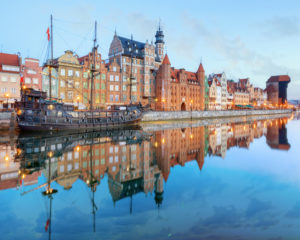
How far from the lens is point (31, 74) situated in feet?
173

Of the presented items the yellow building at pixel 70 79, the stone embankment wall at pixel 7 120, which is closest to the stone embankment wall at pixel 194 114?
the yellow building at pixel 70 79

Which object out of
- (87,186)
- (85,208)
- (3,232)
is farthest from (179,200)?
(3,232)

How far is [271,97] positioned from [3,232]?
181 metres

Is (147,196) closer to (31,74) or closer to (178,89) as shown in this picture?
(31,74)

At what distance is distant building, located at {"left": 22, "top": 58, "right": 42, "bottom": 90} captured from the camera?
2050 inches

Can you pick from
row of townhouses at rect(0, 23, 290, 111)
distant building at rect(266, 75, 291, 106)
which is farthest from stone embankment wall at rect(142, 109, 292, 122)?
distant building at rect(266, 75, 291, 106)

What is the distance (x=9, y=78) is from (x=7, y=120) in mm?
19267

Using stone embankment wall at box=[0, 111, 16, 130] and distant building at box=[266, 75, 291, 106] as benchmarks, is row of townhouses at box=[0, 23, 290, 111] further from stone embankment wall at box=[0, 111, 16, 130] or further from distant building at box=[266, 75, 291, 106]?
distant building at box=[266, 75, 291, 106]

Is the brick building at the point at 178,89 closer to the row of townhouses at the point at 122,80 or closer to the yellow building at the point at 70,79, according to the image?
the row of townhouses at the point at 122,80

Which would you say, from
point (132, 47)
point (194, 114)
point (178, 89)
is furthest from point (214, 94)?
point (132, 47)

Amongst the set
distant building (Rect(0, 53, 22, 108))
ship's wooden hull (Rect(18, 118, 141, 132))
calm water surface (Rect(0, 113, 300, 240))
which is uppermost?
distant building (Rect(0, 53, 22, 108))

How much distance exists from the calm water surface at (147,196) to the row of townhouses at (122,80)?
3301 cm

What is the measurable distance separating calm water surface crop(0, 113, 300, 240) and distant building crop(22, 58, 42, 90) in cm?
3662

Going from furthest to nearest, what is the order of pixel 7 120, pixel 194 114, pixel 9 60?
1. pixel 194 114
2. pixel 9 60
3. pixel 7 120
